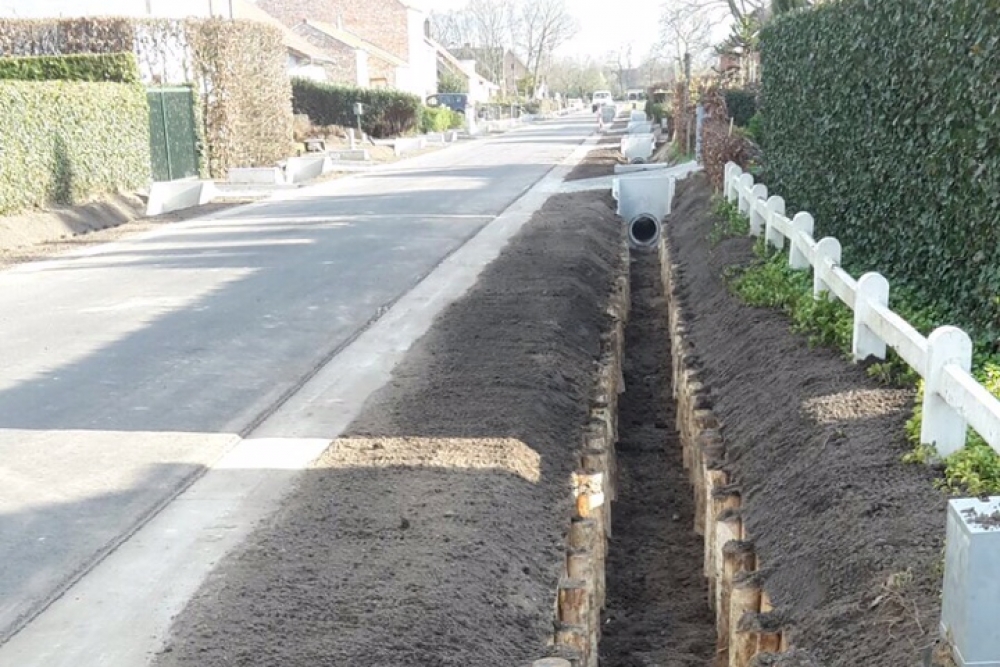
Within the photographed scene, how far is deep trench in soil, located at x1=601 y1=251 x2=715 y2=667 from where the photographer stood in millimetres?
5773

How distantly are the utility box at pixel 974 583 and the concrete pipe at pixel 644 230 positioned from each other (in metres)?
15.2

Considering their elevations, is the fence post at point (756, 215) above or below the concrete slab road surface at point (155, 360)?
above

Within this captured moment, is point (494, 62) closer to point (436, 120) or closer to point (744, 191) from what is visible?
point (436, 120)

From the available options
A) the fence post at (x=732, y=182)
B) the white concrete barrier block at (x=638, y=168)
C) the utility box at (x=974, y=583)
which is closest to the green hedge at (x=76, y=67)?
the white concrete barrier block at (x=638, y=168)

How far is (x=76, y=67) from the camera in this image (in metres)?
24.5

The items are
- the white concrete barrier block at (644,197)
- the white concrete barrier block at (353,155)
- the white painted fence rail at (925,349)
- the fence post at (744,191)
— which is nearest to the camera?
the white painted fence rail at (925,349)

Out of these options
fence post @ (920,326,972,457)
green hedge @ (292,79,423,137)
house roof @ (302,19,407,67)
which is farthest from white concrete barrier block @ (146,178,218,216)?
house roof @ (302,19,407,67)

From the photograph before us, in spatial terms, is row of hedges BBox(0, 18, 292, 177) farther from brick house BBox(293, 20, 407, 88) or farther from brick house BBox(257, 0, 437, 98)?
brick house BBox(257, 0, 437, 98)

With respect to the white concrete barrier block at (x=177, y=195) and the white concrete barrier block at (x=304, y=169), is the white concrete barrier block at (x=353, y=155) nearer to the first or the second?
the white concrete barrier block at (x=304, y=169)

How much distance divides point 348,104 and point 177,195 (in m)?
28.6

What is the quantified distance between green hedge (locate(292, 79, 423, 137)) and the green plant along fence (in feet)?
77.9

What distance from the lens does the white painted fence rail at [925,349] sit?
4.47 m

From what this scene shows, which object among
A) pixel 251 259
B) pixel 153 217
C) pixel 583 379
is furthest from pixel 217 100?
pixel 583 379

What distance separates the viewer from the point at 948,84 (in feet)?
22.7
